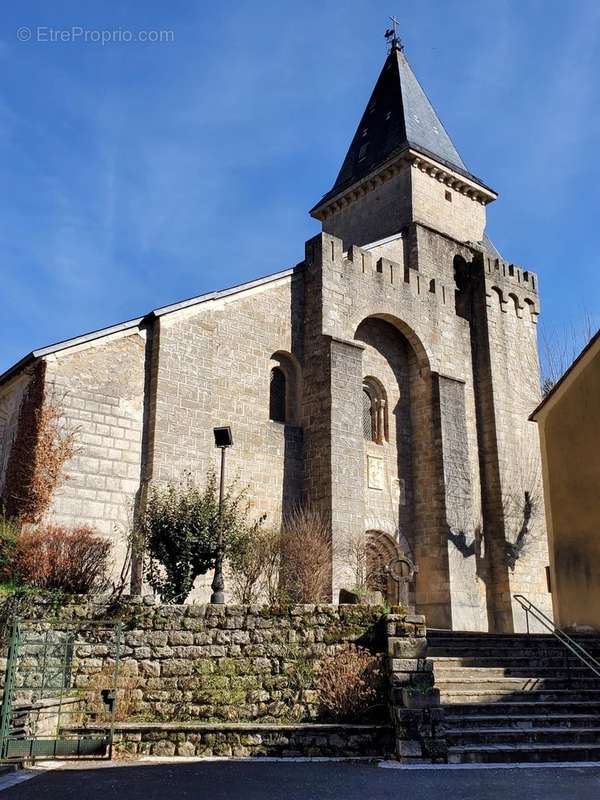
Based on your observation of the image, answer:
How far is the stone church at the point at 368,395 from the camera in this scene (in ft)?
49.6

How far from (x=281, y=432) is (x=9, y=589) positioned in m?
8.64

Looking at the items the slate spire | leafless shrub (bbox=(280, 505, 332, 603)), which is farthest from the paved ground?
the slate spire

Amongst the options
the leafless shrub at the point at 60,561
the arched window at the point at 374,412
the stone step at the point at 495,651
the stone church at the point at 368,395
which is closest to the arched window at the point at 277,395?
the stone church at the point at 368,395

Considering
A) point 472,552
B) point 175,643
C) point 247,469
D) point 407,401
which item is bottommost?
point 175,643

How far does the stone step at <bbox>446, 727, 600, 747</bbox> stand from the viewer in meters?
8.30

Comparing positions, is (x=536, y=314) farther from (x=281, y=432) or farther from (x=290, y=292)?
(x=281, y=432)

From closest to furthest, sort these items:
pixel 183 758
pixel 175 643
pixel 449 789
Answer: pixel 449 789 < pixel 183 758 < pixel 175 643

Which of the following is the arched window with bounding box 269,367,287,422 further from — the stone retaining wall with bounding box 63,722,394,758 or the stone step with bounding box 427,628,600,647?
the stone retaining wall with bounding box 63,722,394,758

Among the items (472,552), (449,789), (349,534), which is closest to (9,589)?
(449,789)

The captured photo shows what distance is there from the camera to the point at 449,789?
658cm

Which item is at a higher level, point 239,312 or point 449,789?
point 239,312

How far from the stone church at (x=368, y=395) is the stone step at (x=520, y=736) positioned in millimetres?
7468

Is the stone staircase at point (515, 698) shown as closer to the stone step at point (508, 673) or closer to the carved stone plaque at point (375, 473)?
the stone step at point (508, 673)

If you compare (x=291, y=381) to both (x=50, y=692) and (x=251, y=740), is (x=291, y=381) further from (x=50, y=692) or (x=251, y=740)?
(x=251, y=740)
